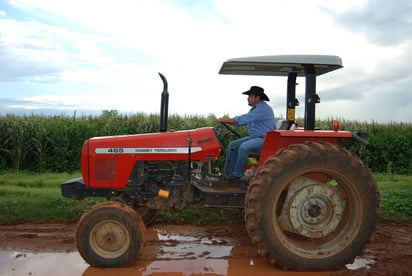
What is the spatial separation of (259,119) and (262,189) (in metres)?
1.40

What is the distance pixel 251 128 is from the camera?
5.52 m

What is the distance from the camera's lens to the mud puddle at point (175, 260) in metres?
4.40

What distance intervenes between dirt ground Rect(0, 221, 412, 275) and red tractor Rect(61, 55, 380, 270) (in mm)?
494

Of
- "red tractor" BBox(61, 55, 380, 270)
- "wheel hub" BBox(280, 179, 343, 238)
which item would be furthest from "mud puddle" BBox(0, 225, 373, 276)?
"wheel hub" BBox(280, 179, 343, 238)

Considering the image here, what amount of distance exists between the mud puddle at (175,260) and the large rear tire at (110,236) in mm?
112

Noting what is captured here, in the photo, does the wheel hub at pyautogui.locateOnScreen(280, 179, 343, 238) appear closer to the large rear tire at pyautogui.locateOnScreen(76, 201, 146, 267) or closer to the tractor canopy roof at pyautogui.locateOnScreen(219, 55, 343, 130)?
the tractor canopy roof at pyautogui.locateOnScreen(219, 55, 343, 130)

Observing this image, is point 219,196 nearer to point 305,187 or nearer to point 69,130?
point 305,187

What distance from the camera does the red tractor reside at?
171 inches

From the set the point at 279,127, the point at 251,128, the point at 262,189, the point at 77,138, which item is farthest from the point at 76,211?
the point at 77,138

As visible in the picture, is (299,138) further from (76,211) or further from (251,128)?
(76,211)

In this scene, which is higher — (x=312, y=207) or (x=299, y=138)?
(x=299, y=138)

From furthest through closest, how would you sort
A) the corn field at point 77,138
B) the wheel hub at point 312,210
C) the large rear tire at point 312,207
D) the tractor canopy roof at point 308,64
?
1. the corn field at point 77,138
2. the tractor canopy roof at point 308,64
3. the wheel hub at point 312,210
4. the large rear tire at point 312,207

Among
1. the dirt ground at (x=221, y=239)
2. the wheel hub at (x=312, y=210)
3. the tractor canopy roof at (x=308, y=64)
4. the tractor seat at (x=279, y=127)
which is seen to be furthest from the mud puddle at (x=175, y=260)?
the tractor canopy roof at (x=308, y=64)

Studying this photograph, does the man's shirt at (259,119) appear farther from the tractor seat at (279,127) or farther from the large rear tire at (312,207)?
the large rear tire at (312,207)
